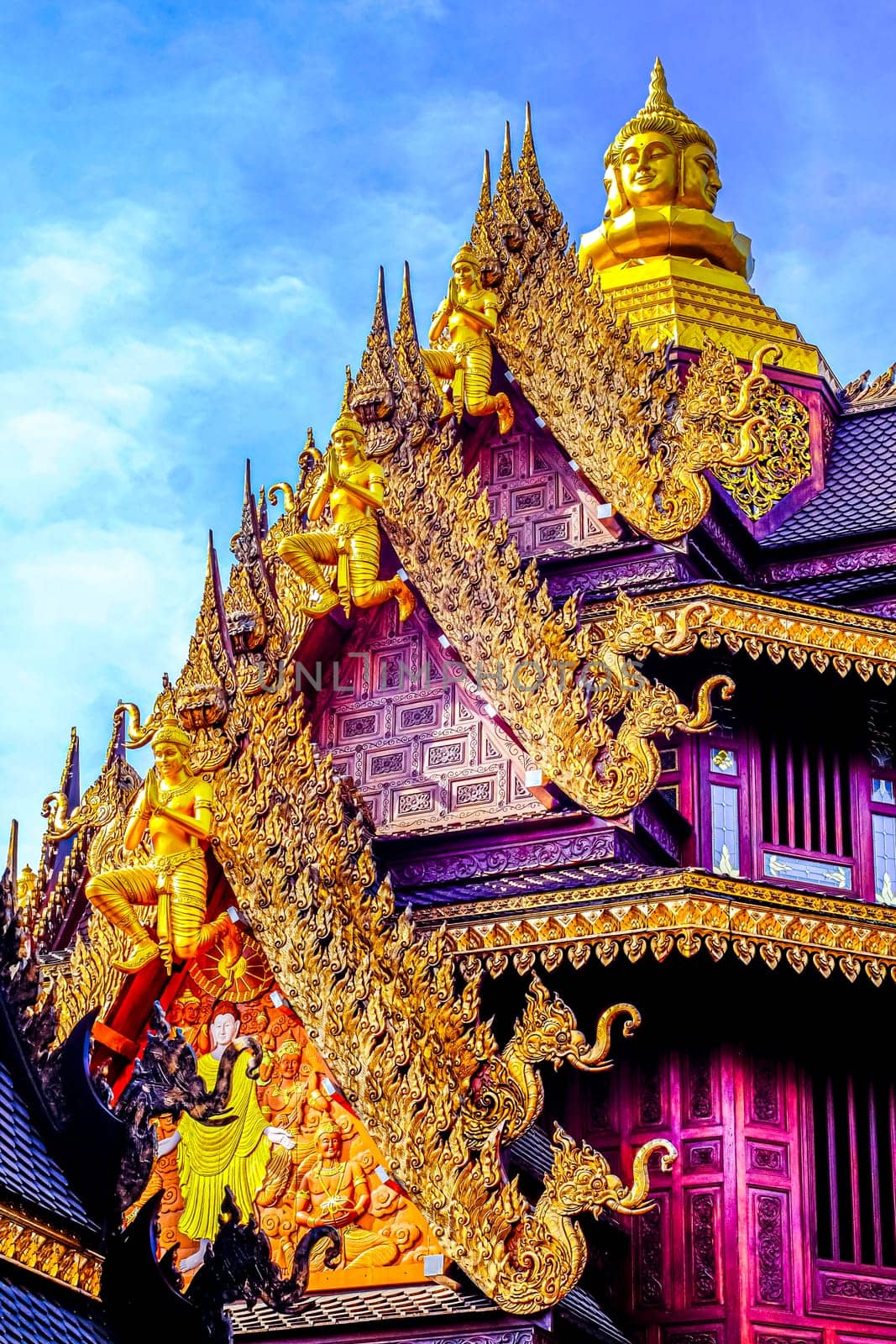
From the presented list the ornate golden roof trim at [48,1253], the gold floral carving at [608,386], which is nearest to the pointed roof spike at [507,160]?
the gold floral carving at [608,386]

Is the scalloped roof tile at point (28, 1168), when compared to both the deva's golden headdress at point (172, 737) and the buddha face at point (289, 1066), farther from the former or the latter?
the deva's golden headdress at point (172, 737)

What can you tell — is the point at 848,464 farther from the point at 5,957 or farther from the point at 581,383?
the point at 5,957

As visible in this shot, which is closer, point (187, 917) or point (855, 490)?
point (187, 917)

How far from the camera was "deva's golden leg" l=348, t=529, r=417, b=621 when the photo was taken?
1545 centimetres

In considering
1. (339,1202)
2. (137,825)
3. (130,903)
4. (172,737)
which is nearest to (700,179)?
(172,737)

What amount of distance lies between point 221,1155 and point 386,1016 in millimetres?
1100

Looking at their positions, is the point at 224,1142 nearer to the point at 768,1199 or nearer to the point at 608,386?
the point at 768,1199

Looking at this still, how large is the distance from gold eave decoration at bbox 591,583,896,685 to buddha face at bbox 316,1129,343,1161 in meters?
4.66

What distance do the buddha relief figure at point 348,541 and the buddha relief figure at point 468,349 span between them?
1.75 metres

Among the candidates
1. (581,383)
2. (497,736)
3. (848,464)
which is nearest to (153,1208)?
(497,736)

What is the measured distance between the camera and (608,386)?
57.2 feet

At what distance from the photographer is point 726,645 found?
15.3m

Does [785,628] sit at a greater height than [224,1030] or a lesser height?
greater

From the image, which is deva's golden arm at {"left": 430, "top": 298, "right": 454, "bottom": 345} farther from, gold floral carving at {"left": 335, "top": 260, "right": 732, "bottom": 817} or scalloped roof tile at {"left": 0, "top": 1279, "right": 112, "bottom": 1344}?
scalloped roof tile at {"left": 0, "top": 1279, "right": 112, "bottom": 1344}
